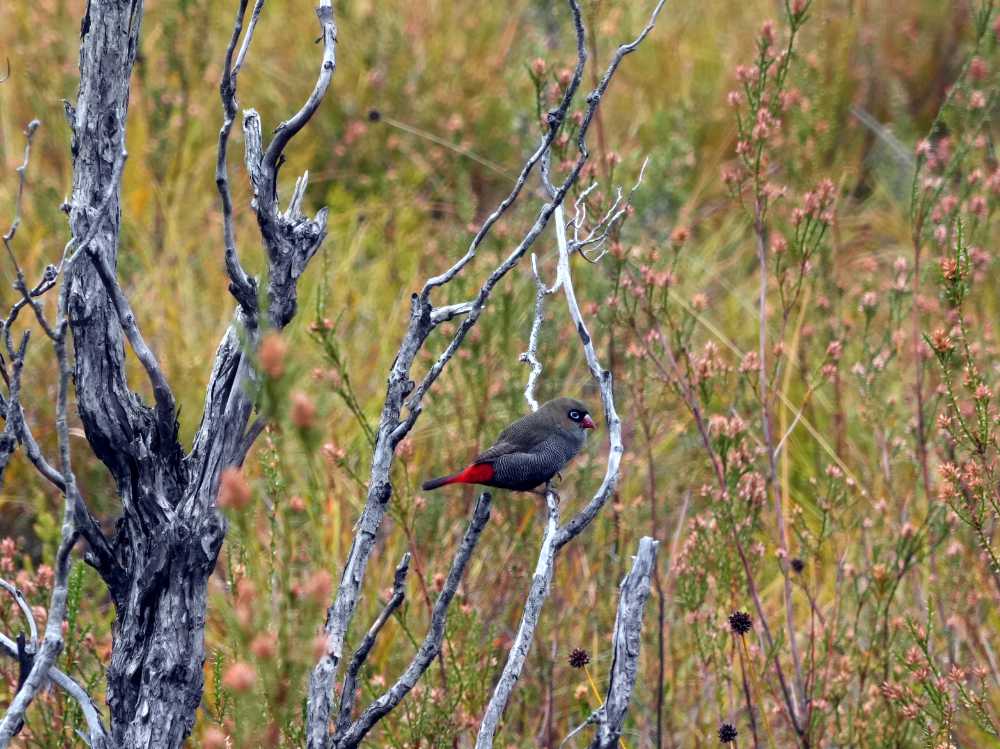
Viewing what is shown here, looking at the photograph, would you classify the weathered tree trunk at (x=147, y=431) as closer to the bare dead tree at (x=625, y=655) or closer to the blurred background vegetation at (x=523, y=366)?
the blurred background vegetation at (x=523, y=366)

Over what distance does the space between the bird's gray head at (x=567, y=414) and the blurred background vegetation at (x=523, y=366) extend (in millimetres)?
171

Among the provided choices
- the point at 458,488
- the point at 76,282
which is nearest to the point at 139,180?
the point at 458,488

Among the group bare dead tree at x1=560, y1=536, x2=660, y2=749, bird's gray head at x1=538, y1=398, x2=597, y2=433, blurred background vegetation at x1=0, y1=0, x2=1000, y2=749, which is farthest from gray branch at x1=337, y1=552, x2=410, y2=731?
bird's gray head at x1=538, y1=398, x2=597, y2=433

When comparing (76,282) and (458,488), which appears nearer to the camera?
(76,282)

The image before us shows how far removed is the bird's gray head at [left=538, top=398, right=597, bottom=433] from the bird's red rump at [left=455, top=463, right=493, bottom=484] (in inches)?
10.4

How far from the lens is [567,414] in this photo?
3990 millimetres

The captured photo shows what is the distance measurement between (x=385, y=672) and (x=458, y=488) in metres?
0.88

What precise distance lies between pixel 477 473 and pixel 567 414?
1.37ft

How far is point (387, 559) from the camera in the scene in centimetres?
467

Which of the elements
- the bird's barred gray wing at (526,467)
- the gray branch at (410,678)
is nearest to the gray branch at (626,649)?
the gray branch at (410,678)

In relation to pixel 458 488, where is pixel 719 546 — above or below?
below

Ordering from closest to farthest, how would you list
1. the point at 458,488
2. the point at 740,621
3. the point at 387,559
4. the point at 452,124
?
1. the point at 740,621
2. the point at 387,559
3. the point at 458,488
4. the point at 452,124

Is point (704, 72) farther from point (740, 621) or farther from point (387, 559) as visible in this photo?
point (740, 621)

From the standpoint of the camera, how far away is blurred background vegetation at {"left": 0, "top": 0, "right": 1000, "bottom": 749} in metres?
3.56
